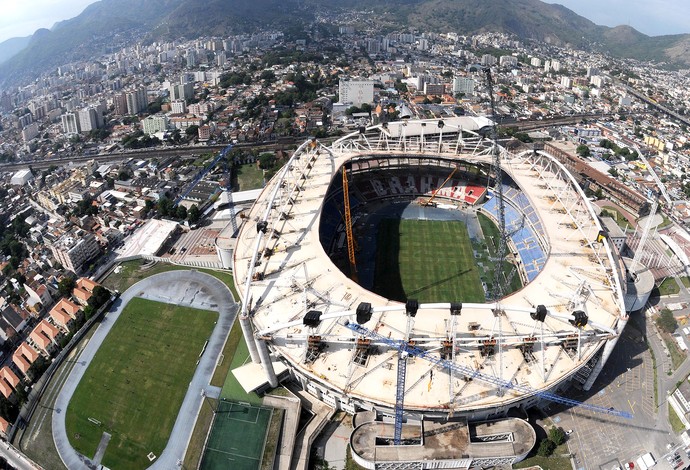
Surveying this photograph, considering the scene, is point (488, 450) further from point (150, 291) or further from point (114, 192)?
point (114, 192)

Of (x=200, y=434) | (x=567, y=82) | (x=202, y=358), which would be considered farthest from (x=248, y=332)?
(x=567, y=82)

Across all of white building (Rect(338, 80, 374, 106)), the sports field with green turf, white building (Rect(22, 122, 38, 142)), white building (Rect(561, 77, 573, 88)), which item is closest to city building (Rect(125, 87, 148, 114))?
white building (Rect(22, 122, 38, 142))

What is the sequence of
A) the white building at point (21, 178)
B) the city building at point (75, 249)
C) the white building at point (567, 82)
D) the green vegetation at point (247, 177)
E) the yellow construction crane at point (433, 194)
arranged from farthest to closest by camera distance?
the white building at point (567, 82) < the white building at point (21, 178) < the green vegetation at point (247, 177) < the yellow construction crane at point (433, 194) < the city building at point (75, 249)

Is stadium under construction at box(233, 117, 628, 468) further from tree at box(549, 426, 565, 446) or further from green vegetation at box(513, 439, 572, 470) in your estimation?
tree at box(549, 426, 565, 446)

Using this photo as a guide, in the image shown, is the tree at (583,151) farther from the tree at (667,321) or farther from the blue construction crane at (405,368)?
the blue construction crane at (405,368)

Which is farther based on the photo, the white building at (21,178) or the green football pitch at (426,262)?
the white building at (21,178)

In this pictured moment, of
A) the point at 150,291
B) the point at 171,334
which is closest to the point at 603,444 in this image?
the point at 171,334

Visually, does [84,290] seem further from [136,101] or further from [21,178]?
[136,101]

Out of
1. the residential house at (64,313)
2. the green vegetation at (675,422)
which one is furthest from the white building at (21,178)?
the green vegetation at (675,422)
